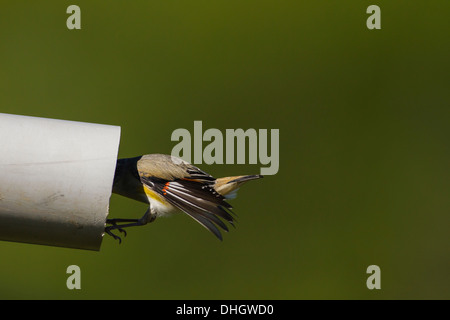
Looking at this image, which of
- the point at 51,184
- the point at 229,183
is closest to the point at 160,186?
the point at 229,183

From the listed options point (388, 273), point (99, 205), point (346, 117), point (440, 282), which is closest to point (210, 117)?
point (346, 117)

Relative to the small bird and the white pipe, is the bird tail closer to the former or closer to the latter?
the small bird

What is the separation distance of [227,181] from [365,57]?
201cm

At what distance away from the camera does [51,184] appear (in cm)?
176

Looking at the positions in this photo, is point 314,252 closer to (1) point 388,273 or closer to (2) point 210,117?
(1) point 388,273

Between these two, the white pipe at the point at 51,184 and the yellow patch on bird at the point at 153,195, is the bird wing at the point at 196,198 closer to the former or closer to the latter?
the yellow patch on bird at the point at 153,195

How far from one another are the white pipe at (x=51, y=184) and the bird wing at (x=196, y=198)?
0.63m

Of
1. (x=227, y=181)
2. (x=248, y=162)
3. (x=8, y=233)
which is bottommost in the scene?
(x=8, y=233)

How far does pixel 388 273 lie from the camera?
456cm

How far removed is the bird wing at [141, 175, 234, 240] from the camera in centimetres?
244

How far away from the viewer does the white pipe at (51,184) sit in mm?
1755

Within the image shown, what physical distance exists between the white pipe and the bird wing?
0.63 metres

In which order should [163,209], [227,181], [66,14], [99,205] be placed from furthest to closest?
[66,14], [227,181], [163,209], [99,205]

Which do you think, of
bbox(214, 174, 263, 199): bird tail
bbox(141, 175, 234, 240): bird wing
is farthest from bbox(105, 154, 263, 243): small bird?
bbox(214, 174, 263, 199): bird tail
